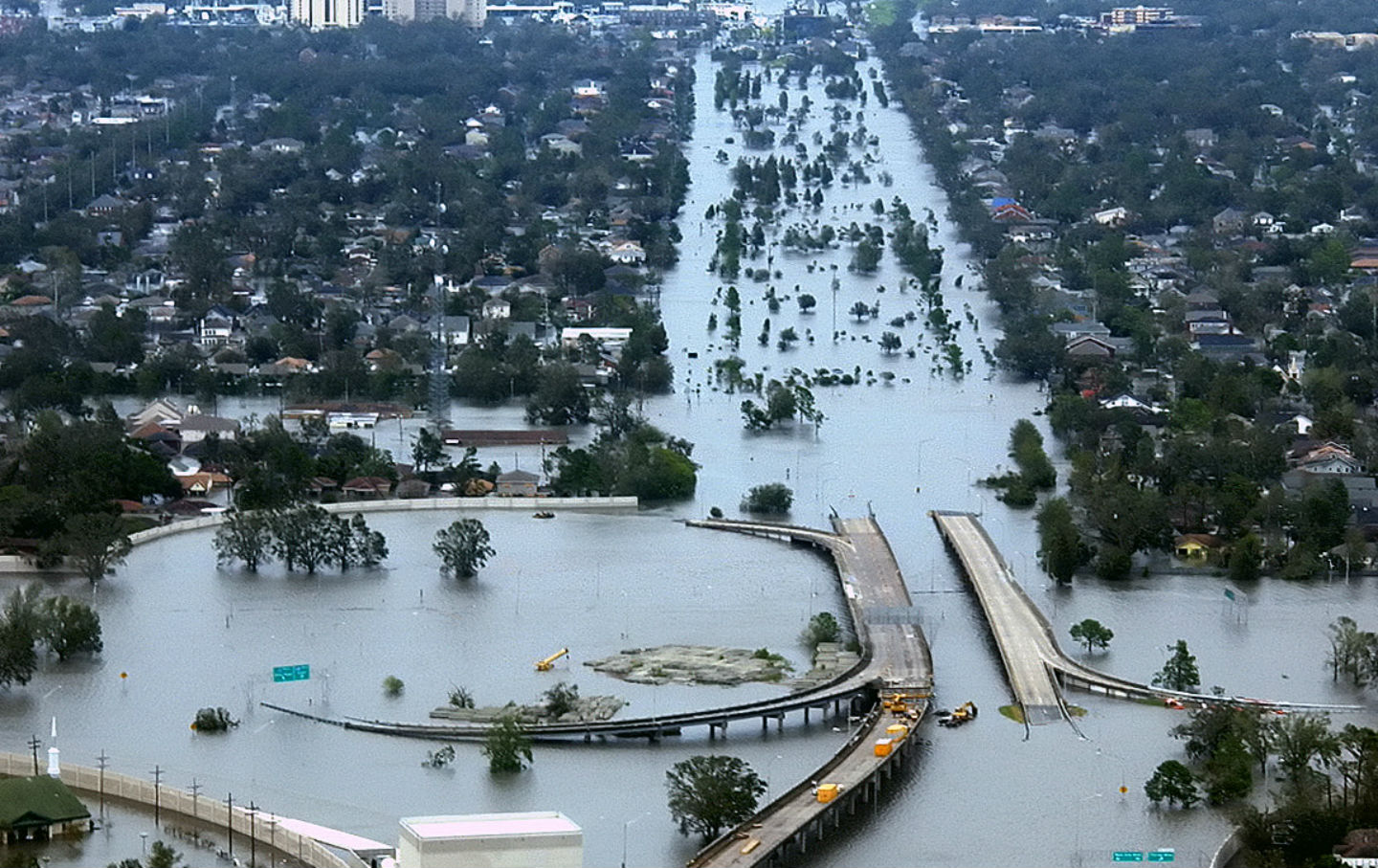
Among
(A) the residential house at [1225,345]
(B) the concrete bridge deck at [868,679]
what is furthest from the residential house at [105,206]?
(B) the concrete bridge deck at [868,679]

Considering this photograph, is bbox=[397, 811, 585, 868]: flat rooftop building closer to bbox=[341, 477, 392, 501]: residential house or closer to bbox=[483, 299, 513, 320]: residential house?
bbox=[341, 477, 392, 501]: residential house

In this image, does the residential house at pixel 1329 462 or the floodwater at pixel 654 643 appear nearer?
the floodwater at pixel 654 643

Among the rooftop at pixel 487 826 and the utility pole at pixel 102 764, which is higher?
the rooftop at pixel 487 826

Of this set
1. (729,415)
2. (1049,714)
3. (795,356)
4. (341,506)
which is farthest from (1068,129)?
(1049,714)

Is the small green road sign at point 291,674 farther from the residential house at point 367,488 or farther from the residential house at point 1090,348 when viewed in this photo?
the residential house at point 1090,348

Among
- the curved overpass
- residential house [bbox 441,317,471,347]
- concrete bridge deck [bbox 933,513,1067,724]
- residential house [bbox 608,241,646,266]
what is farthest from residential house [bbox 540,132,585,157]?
the curved overpass

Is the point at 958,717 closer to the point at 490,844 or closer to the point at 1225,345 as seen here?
the point at 490,844

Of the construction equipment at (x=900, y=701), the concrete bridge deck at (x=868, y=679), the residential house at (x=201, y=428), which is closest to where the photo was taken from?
the concrete bridge deck at (x=868, y=679)
